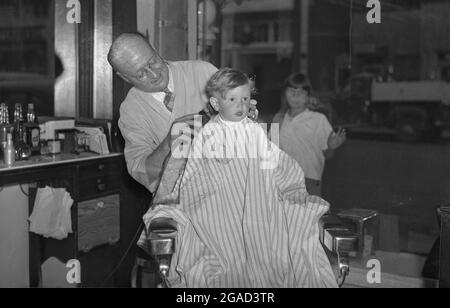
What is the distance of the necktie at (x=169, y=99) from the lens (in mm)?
2092

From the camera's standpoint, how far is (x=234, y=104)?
1885mm

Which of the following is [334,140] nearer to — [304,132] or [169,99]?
[304,132]

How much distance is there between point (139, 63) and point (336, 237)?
880 mm

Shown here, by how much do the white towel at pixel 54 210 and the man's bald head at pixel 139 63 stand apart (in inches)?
31.6

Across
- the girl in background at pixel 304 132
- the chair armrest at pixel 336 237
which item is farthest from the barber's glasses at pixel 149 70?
the chair armrest at pixel 336 237

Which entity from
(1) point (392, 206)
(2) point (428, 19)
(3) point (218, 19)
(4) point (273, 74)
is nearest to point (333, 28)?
(2) point (428, 19)

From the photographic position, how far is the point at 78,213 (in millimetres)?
2637

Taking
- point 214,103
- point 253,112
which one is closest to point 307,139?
point 253,112

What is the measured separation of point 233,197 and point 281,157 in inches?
8.5

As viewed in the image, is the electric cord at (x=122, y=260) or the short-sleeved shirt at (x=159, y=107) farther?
the electric cord at (x=122, y=260)

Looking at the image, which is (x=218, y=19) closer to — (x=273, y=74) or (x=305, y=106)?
(x=305, y=106)

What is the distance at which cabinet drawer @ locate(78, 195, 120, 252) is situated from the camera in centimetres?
265

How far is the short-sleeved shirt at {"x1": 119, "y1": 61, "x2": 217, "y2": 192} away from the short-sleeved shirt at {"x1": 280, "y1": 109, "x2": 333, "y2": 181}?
53 cm

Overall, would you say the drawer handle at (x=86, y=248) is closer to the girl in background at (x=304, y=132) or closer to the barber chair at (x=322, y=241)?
the barber chair at (x=322, y=241)
